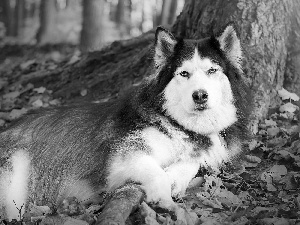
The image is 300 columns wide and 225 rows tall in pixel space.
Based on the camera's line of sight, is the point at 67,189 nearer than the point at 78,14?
Yes

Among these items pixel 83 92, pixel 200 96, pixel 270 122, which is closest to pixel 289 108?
pixel 270 122

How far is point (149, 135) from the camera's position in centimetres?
378

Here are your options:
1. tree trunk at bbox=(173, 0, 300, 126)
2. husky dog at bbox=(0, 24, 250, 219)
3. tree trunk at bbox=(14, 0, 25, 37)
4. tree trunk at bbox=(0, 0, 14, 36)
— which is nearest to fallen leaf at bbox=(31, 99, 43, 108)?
husky dog at bbox=(0, 24, 250, 219)

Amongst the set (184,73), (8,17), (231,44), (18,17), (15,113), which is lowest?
(8,17)

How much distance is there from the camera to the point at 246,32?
5.10 meters

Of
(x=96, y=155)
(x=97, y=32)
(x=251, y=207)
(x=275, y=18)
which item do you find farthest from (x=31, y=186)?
(x=97, y=32)

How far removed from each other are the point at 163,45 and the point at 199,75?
1.73ft

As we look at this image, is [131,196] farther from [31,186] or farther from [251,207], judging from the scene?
[31,186]

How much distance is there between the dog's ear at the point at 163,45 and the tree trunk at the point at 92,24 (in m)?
7.65

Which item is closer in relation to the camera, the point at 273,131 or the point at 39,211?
the point at 39,211

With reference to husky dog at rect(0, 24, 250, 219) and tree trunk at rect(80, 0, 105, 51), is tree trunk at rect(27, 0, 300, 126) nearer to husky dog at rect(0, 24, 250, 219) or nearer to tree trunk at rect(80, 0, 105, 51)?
husky dog at rect(0, 24, 250, 219)

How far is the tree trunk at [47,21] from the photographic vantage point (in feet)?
50.1

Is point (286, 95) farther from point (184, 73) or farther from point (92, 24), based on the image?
point (92, 24)

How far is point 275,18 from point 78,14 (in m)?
19.4
